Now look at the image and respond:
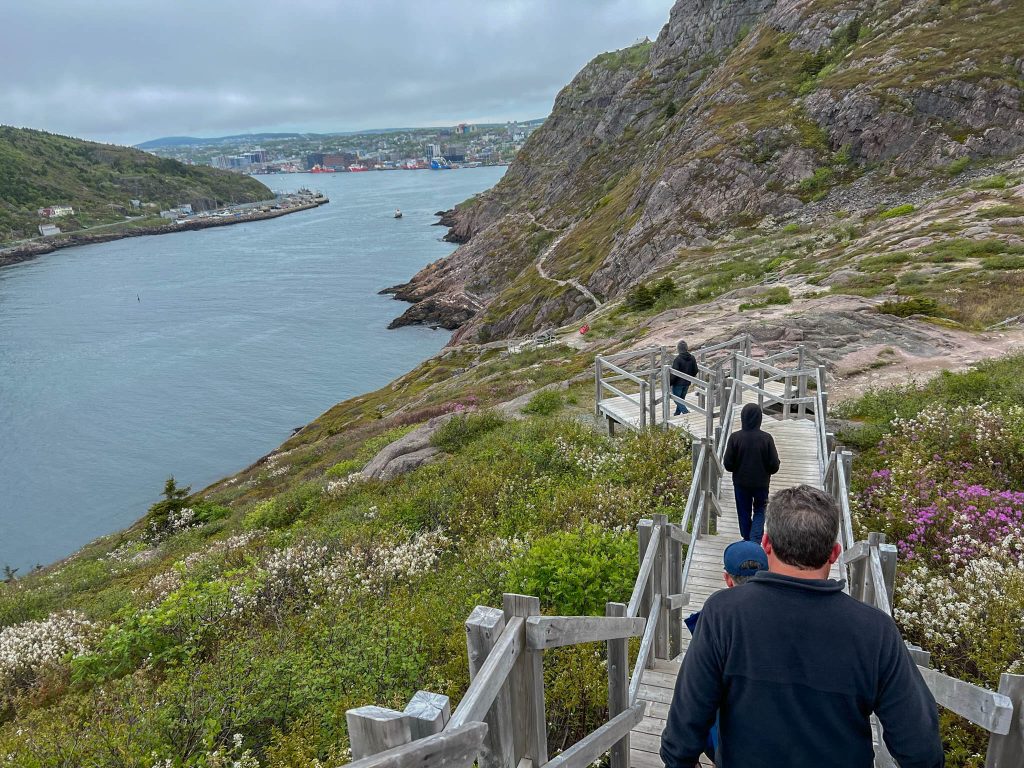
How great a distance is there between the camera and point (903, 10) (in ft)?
195

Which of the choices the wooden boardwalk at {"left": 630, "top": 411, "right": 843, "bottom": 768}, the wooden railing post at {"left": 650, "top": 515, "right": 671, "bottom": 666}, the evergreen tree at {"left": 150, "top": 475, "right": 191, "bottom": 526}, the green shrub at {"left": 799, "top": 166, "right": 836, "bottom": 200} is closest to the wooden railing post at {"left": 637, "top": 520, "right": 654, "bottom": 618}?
the wooden railing post at {"left": 650, "top": 515, "right": 671, "bottom": 666}

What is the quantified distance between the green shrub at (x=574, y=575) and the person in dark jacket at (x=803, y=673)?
458cm

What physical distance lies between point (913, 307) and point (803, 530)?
21.3 metres

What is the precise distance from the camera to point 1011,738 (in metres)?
3.03

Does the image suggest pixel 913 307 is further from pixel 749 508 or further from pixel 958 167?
pixel 958 167

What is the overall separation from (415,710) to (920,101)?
58.6m

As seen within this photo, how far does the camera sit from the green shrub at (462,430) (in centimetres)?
1839

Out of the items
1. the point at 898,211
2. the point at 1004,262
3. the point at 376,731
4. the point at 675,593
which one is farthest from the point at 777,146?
the point at 376,731

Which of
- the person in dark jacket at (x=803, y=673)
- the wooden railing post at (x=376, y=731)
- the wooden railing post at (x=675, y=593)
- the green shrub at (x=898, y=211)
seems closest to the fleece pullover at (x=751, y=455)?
the wooden railing post at (x=675, y=593)

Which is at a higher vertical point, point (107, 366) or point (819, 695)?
point (819, 695)

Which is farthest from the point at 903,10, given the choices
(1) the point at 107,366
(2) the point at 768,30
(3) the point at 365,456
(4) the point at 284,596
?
(1) the point at 107,366

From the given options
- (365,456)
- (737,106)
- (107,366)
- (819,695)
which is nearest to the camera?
(819,695)

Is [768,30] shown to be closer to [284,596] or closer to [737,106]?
[737,106]

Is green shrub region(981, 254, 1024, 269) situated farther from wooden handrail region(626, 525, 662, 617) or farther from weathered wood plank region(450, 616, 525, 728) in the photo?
weathered wood plank region(450, 616, 525, 728)
